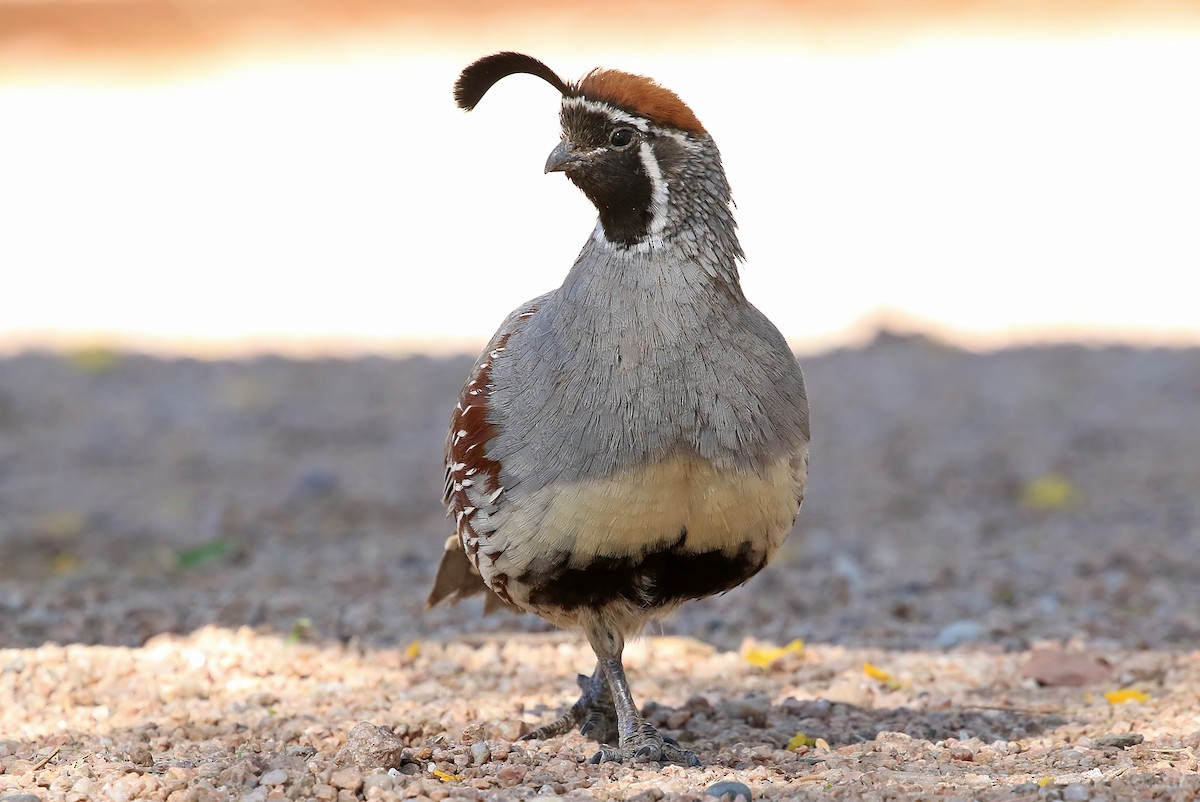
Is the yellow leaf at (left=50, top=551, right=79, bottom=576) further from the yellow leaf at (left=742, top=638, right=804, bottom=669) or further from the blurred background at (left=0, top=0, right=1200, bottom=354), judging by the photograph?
the blurred background at (left=0, top=0, right=1200, bottom=354)

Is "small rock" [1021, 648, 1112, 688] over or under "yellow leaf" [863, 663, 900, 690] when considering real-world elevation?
over

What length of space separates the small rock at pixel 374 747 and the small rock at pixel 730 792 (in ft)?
2.72

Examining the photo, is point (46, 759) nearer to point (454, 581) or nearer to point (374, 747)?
point (374, 747)

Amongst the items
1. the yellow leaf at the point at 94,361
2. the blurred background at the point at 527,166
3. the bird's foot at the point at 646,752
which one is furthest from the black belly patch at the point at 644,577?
the yellow leaf at the point at 94,361

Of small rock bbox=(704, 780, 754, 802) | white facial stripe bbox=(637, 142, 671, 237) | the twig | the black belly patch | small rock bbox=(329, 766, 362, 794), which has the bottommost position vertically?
the twig

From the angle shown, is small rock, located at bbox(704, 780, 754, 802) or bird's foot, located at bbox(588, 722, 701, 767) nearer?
small rock, located at bbox(704, 780, 754, 802)

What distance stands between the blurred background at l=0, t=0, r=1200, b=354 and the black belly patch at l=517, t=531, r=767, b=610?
631cm

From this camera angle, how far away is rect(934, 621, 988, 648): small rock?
19.6 ft

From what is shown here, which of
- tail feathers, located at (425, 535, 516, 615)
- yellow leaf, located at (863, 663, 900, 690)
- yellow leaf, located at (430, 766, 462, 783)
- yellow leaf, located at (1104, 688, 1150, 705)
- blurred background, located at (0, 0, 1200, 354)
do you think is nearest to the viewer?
yellow leaf, located at (430, 766, 462, 783)

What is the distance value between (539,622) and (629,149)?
2.55 m

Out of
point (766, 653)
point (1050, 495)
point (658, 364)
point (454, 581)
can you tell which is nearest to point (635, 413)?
point (658, 364)

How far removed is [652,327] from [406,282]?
27.6 ft

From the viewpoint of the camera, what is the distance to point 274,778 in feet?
13.2

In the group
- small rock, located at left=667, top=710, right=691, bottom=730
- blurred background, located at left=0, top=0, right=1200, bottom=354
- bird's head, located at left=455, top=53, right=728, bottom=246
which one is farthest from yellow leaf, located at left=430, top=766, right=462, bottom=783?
blurred background, located at left=0, top=0, right=1200, bottom=354
